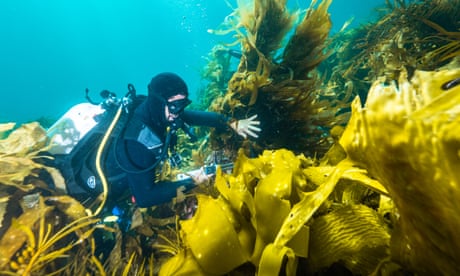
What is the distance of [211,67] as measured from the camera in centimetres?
610

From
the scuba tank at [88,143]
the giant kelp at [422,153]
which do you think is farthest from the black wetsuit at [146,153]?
the giant kelp at [422,153]

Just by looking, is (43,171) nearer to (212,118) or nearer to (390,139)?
(212,118)

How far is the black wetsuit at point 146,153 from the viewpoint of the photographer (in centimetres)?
288

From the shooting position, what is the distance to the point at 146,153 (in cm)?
301

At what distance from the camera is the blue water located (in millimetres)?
70250

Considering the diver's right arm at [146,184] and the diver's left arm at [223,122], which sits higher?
the diver's left arm at [223,122]

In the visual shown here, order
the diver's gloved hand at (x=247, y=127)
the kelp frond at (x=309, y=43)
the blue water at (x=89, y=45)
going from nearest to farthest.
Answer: the diver's gloved hand at (x=247, y=127) → the kelp frond at (x=309, y=43) → the blue water at (x=89, y=45)

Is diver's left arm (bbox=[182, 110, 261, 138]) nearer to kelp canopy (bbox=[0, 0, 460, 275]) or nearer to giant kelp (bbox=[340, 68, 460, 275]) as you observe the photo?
kelp canopy (bbox=[0, 0, 460, 275])

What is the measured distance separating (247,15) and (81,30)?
10912 cm

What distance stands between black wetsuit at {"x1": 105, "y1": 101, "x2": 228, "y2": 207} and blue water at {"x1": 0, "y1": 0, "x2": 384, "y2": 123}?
57.7 m

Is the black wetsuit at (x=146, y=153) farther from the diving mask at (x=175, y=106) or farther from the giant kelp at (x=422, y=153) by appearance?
the giant kelp at (x=422, y=153)

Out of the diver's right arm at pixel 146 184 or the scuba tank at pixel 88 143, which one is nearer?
the diver's right arm at pixel 146 184

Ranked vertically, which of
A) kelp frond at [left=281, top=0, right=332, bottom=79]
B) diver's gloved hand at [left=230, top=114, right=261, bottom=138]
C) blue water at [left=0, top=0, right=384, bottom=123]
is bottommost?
diver's gloved hand at [left=230, top=114, right=261, bottom=138]

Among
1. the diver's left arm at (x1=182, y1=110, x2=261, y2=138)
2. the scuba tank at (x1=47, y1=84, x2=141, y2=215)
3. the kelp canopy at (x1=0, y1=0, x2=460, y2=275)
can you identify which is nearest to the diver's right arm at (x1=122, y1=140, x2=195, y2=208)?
the scuba tank at (x1=47, y1=84, x2=141, y2=215)
